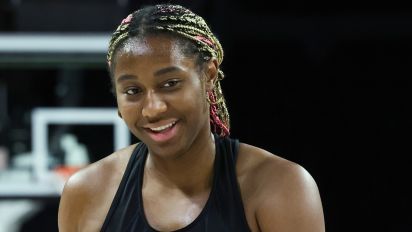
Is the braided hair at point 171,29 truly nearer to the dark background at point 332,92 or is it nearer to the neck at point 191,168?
the neck at point 191,168

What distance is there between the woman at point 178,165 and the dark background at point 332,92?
129 cm

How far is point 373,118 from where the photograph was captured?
243 cm

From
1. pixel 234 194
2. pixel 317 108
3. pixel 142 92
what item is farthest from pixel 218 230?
pixel 317 108

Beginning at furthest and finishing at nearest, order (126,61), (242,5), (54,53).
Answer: (54,53) → (242,5) → (126,61)

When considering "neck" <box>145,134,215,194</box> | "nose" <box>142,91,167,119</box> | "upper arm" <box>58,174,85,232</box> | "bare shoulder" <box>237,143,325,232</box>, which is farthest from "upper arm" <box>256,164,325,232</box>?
"upper arm" <box>58,174,85,232</box>

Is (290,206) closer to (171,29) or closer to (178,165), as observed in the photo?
(178,165)

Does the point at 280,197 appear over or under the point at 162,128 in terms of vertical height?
under

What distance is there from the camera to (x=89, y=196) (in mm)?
1097

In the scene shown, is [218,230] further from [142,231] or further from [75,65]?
[75,65]

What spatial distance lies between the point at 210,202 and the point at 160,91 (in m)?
0.19

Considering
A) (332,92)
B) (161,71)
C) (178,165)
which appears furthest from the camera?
(332,92)

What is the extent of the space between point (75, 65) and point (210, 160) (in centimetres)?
175

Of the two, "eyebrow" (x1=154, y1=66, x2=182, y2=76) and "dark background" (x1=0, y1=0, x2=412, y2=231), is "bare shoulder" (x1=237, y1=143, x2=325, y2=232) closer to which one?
"eyebrow" (x1=154, y1=66, x2=182, y2=76)

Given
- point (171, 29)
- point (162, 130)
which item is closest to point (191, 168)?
point (162, 130)
